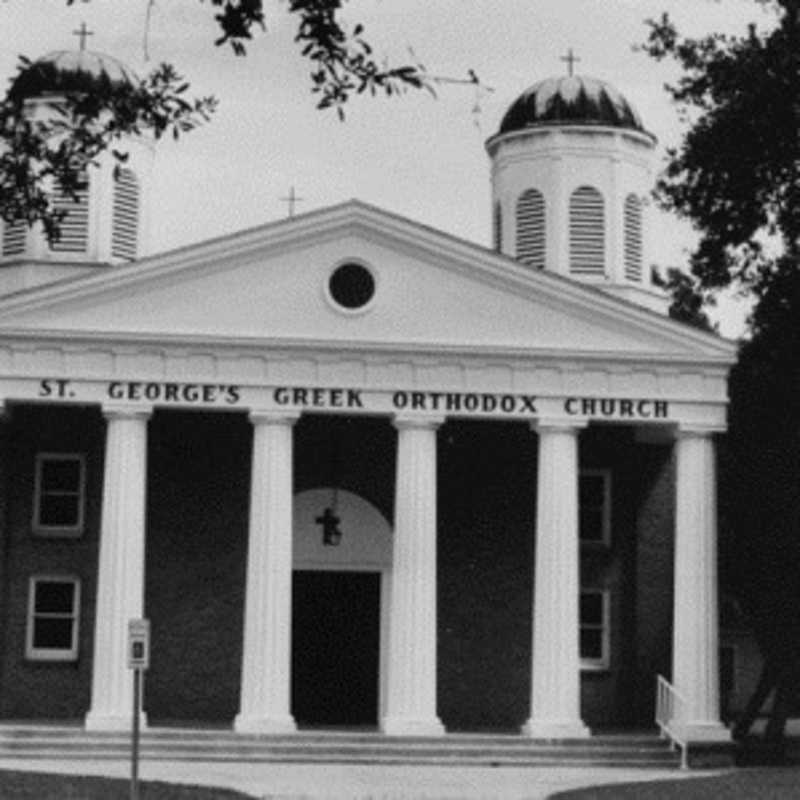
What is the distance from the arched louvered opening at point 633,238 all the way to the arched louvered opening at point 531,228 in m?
1.69

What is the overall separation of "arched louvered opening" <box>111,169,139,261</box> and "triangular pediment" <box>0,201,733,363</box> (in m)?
5.38

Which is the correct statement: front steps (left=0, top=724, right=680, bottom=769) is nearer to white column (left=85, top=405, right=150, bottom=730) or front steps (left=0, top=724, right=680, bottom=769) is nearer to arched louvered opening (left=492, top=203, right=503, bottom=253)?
white column (left=85, top=405, right=150, bottom=730)

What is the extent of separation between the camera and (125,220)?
40375mm

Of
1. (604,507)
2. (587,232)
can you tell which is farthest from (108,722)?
(587,232)

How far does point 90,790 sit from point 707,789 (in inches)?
326

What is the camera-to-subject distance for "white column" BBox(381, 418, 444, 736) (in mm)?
34375

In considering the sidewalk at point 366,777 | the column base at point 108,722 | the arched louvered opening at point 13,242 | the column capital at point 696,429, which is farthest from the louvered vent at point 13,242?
the column capital at point 696,429

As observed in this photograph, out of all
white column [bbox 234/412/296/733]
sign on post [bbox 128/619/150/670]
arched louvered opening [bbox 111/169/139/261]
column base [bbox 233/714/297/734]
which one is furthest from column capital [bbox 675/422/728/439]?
sign on post [bbox 128/619/150/670]

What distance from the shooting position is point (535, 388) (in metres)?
35.6

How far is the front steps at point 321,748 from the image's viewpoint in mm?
33031

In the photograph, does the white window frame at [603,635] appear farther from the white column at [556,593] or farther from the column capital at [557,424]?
the column capital at [557,424]

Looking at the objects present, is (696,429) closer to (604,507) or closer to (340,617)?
(604,507)

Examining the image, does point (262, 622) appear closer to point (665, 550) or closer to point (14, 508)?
point (14, 508)

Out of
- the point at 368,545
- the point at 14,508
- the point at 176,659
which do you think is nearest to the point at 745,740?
the point at 368,545
